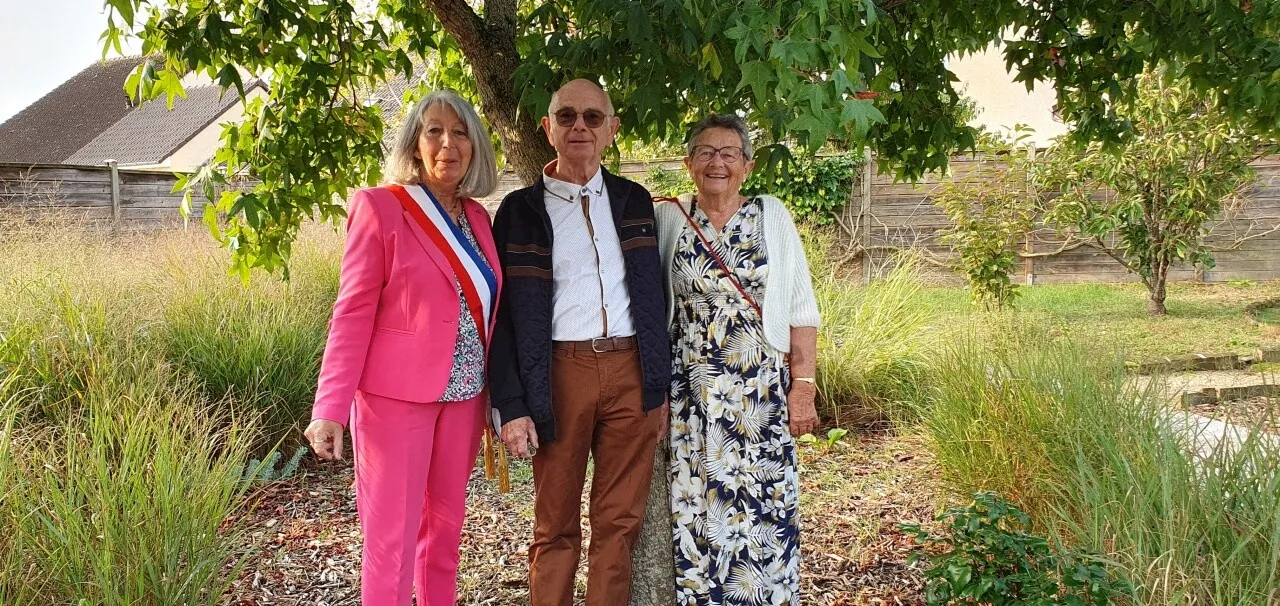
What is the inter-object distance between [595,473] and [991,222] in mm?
6922

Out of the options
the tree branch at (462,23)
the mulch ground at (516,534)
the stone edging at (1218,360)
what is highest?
the tree branch at (462,23)

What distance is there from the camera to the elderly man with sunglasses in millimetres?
2463

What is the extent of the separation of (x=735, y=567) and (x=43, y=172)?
10.7 m

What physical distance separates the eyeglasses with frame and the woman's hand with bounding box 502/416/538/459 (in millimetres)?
971

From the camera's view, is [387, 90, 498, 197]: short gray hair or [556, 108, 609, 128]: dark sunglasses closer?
[387, 90, 498, 197]: short gray hair

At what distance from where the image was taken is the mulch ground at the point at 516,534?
3312 mm

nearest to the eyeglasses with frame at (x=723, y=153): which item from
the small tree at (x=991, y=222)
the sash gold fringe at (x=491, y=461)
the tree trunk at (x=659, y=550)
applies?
the tree trunk at (x=659, y=550)

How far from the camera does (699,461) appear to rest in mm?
2734

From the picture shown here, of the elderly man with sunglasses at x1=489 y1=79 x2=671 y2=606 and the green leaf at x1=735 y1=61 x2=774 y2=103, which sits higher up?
the green leaf at x1=735 y1=61 x2=774 y2=103

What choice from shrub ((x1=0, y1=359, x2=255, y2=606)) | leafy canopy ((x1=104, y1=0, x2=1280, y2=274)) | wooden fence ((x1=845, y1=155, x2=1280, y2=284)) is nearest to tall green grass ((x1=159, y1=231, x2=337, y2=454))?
leafy canopy ((x1=104, y1=0, x2=1280, y2=274))

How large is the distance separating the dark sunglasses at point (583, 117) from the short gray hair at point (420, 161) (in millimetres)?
235

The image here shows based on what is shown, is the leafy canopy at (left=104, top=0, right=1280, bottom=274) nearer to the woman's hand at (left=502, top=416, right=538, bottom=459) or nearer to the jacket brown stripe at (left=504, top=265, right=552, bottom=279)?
the jacket brown stripe at (left=504, top=265, right=552, bottom=279)

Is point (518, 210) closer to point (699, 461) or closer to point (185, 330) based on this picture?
point (699, 461)

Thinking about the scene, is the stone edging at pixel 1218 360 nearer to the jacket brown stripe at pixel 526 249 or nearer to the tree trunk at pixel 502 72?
the tree trunk at pixel 502 72
